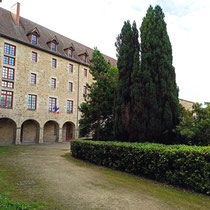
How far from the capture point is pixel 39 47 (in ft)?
70.9

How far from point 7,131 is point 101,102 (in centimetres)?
1206

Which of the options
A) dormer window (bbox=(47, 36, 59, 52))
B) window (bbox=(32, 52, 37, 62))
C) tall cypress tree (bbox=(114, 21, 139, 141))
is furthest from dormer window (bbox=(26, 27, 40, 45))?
tall cypress tree (bbox=(114, 21, 139, 141))

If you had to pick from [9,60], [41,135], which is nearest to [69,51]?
[9,60]

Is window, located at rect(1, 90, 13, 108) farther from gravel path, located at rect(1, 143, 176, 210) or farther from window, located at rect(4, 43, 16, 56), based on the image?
gravel path, located at rect(1, 143, 176, 210)

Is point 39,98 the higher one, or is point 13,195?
point 39,98

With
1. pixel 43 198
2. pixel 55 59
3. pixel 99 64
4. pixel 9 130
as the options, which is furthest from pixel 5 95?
pixel 43 198

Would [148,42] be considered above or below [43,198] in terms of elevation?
above

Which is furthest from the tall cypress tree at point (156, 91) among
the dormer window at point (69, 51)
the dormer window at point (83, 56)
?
the dormer window at point (83, 56)

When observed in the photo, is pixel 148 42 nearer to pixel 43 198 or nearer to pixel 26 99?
pixel 43 198

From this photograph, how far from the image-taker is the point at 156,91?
1027 centimetres

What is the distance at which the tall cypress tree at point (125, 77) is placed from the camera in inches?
424

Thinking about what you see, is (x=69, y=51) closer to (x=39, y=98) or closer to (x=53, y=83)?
(x=53, y=83)

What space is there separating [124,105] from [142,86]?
1.49 meters

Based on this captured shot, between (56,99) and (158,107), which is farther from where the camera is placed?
(56,99)
